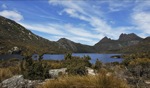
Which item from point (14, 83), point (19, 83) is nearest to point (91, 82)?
point (19, 83)

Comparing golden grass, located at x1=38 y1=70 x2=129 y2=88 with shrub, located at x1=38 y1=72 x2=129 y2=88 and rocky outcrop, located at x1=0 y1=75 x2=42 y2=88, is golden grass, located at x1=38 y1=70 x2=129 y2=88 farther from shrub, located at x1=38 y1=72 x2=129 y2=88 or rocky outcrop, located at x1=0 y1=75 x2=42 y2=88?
rocky outcrop, located at x1=0 y1=75 x2=42 y2=88

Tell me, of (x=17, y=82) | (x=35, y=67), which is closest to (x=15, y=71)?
(x=35, y=67)

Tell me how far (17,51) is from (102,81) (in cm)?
17335

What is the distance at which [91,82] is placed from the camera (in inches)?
335

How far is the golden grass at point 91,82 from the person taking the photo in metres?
8.31

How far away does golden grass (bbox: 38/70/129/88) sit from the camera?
27.3ft

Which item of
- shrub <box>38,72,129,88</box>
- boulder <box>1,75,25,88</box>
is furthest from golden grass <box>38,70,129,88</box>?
boulder <box>1,75,25,88</box>

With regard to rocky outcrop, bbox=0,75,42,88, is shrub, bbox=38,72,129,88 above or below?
above

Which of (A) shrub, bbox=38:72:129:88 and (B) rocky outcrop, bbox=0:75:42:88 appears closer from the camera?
(A) shrub, bbox=38:72:129:88

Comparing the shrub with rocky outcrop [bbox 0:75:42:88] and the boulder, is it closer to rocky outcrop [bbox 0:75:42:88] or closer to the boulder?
rocky outcrop [bbox 0:75:42:88]

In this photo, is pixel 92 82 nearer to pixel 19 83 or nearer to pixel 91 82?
pixel 91 82

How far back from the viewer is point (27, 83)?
14461mm

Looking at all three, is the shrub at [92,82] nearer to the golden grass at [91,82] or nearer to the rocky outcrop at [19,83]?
the golden grass at [91,82]

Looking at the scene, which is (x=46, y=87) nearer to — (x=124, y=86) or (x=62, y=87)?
(x=62, y=87)
